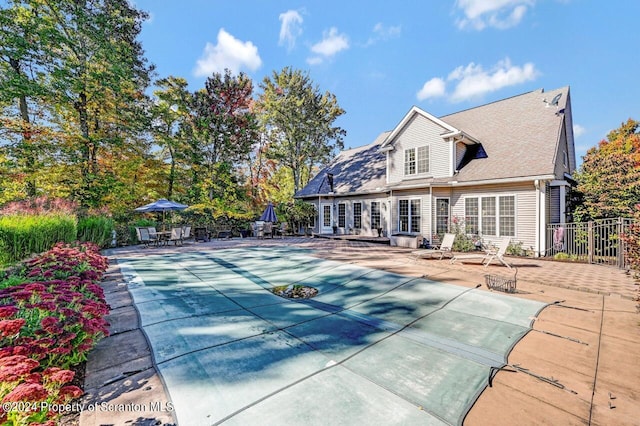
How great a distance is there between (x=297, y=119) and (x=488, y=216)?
760 inches

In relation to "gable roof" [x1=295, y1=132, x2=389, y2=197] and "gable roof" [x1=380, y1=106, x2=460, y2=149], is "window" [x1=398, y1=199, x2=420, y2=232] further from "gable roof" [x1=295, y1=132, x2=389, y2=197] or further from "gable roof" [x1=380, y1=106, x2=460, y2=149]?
"gable roof" [x1=380, y1=106, x2=460, y2=149]

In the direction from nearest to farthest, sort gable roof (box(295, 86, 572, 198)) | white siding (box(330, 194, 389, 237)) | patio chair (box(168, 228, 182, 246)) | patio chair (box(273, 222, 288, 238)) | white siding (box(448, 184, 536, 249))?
white siding (box(448, 184, 536, 249)) < gable roof (box(295, 86, 572, 198)) < patio chair (box(168, 228, 182, 246)) < white siding (box(330, 194, 389, 237)) < patio chair (box(273, 222, 288, 238))

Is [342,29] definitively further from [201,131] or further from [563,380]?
[563,380]

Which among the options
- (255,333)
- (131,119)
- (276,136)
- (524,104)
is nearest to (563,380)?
(255,333)

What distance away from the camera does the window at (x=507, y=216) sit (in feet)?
36.5

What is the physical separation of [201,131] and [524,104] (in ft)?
71.3

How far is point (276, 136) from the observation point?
1082 inches

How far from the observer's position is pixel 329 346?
3.52 meters

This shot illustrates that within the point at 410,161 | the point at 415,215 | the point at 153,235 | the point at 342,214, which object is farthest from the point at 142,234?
the point at 410,161

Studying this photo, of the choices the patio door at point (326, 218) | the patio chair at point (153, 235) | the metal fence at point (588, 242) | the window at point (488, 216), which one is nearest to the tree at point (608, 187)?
the metal fence at point (588, 242)

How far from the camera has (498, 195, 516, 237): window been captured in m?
11.1

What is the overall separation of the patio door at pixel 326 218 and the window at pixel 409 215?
581 cm

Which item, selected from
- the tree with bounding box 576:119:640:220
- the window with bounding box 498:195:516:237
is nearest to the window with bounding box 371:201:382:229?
the window with bounding box 498:195:516:237

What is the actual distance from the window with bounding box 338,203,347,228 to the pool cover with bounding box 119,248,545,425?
11.5 m
